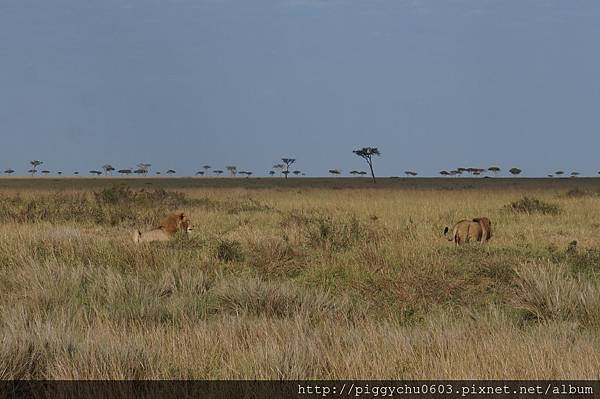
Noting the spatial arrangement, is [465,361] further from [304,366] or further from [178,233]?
[178,233]

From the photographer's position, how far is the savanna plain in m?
4.18

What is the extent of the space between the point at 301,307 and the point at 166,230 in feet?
19.9

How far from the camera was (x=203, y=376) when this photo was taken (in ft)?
Result: 13.8

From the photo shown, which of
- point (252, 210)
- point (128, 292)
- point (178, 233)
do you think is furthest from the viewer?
point (252, 210)

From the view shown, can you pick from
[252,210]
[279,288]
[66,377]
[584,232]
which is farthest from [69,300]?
[252,210]

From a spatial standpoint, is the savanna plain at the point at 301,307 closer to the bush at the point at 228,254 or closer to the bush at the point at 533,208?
the bush at the point at 228,254

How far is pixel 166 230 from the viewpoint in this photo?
11703 mm

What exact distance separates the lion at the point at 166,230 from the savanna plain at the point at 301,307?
19.4 inches

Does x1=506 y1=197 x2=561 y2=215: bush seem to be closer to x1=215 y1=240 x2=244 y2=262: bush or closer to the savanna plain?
the savanna plain

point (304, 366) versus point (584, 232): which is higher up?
point (584, 232)

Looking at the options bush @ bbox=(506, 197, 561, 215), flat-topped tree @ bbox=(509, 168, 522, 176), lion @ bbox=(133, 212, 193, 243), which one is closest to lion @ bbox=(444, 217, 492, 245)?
lion @ bbox=(133, 212, 193, 243)

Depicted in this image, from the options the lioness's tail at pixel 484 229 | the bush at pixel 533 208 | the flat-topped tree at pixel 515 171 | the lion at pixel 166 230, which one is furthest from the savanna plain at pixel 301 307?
the flat-topped tree at pixel 515 171

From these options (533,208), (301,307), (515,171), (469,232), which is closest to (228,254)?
(301,307)

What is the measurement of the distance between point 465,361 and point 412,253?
5.15 m
